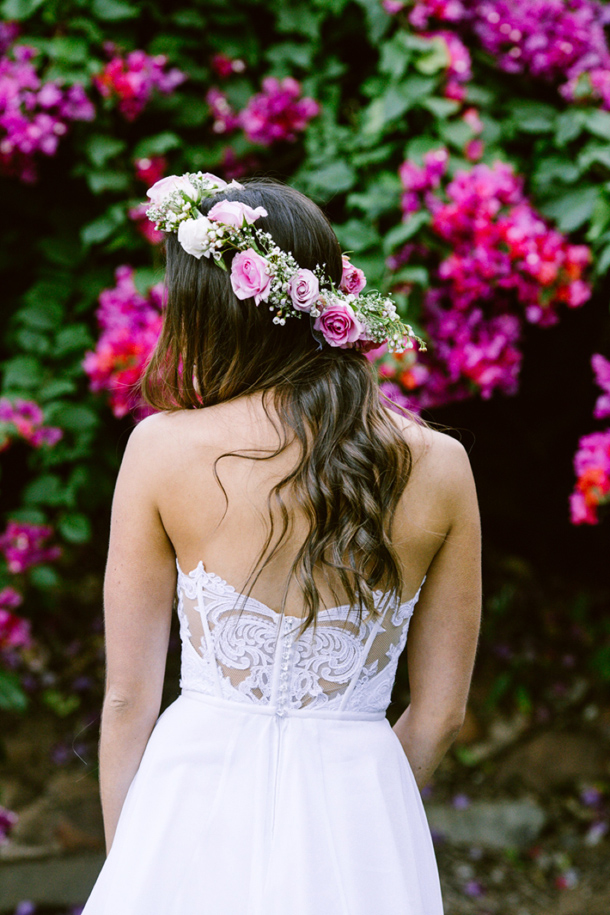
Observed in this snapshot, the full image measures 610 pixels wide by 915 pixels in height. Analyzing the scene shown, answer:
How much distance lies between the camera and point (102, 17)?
2.49 meters

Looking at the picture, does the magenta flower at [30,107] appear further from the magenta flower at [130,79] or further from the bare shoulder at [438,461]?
the bare shoulder at [438,461]

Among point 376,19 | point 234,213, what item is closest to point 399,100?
point 376,19

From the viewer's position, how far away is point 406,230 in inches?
91.4

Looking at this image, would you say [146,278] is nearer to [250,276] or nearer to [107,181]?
[107,181]

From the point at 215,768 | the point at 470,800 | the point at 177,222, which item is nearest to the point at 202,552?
the point at 215,768

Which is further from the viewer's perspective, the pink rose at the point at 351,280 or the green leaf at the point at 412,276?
the green leaf at the point at 412,276

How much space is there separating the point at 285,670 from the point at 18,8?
2.19m

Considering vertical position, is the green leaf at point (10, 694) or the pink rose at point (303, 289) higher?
the pink rose at point (303, 289)

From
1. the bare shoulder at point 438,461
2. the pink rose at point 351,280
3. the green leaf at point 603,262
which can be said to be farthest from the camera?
the green leaf at point 603,262

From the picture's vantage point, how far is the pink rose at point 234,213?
134 cm

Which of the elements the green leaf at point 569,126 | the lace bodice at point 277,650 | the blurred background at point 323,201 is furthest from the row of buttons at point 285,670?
the green leaf at point 569,126

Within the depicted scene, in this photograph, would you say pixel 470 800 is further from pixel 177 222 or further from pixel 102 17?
pixel 102 17

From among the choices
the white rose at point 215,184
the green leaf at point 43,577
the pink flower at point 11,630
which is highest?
the white rose at point 215,184

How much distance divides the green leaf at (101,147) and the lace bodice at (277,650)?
5.19 ft
